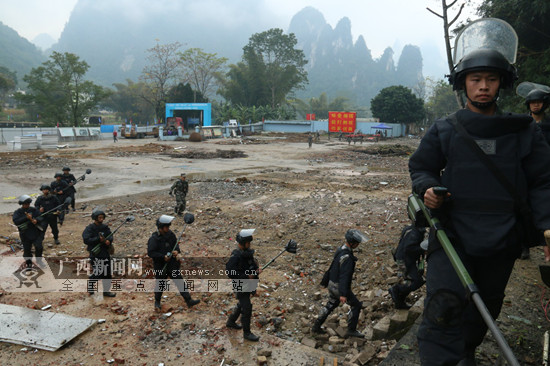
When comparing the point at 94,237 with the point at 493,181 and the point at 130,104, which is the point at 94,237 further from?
the point at 130,104

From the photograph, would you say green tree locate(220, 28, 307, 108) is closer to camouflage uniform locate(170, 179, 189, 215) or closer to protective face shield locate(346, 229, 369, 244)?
camouflage uniform locate(170, 179, 189, 215)

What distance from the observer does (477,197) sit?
73.3 inches

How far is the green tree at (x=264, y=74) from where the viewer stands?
2197 inches

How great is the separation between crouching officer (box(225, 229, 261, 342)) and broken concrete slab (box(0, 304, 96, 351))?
1703mm

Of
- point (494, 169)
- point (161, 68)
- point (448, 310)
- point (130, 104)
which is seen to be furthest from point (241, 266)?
point (130, 104)

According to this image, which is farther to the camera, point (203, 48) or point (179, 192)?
point (203, 48)

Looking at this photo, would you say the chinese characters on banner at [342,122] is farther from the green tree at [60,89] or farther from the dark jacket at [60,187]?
the dark jacket at [60,187]

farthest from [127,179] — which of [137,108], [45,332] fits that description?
[137,108]

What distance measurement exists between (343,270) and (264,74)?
54.8 metres

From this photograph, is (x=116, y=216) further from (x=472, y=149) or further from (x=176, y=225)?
(x=472, y=149)

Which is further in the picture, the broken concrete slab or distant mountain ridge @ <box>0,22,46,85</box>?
distant mountain ridge @ <box>0,22,46,85</box>

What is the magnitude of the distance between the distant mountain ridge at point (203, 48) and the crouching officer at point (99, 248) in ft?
306

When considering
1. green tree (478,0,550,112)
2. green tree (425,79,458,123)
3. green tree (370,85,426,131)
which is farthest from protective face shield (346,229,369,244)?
green tree (425,79,458,123)

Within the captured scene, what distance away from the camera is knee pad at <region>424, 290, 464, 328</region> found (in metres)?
1.84
